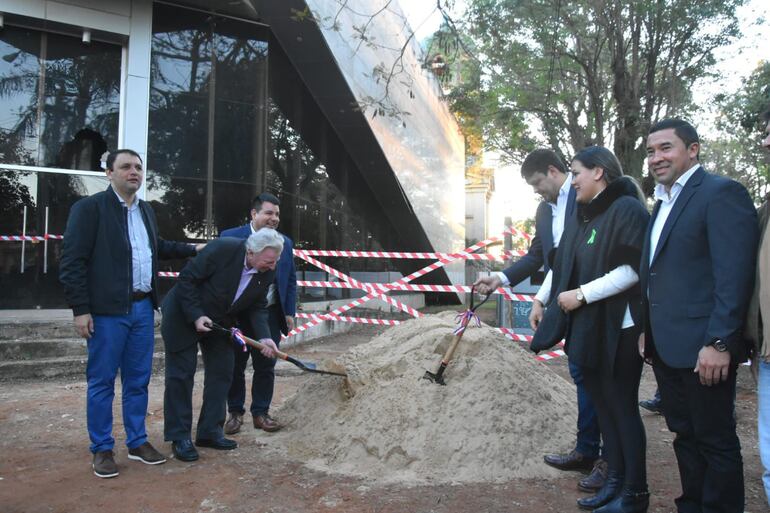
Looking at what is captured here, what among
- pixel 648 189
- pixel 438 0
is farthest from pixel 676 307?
pixel 648 189

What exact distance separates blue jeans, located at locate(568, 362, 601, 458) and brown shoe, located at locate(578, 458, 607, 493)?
A: 250 mm

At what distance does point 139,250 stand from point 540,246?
2842 millimetres

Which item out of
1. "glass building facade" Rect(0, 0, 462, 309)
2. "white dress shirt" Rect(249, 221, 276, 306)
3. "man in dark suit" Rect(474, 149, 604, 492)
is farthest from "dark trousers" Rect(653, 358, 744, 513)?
"glass building facade" Rect(0, 0, 462, 309)

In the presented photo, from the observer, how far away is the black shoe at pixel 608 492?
315cm

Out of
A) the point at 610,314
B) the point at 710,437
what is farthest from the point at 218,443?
the point at 710,437

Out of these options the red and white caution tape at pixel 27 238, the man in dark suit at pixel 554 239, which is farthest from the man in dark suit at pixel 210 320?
the red and white caution tape at pixel 27 238

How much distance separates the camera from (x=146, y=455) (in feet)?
13.1

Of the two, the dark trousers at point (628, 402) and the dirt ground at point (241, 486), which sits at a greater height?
the dark trousers at point (628, 402)

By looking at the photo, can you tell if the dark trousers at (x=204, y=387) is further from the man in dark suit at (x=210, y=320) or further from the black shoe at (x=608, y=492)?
the black shoe at (x=608, y=492)

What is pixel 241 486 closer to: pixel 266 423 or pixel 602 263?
pixel 266 423

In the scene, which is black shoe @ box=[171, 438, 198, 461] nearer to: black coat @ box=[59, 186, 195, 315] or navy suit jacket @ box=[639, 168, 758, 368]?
black coat @ box=[59, 186, 195, 315]

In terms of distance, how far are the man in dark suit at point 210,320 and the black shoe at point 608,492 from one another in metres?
2.32

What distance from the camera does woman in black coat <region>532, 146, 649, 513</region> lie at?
302cm

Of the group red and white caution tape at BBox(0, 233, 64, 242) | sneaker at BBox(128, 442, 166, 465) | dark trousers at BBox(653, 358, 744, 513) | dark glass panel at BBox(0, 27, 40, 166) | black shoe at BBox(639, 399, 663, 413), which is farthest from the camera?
dark glass panel at BBox(0, 27, 40, 166)
